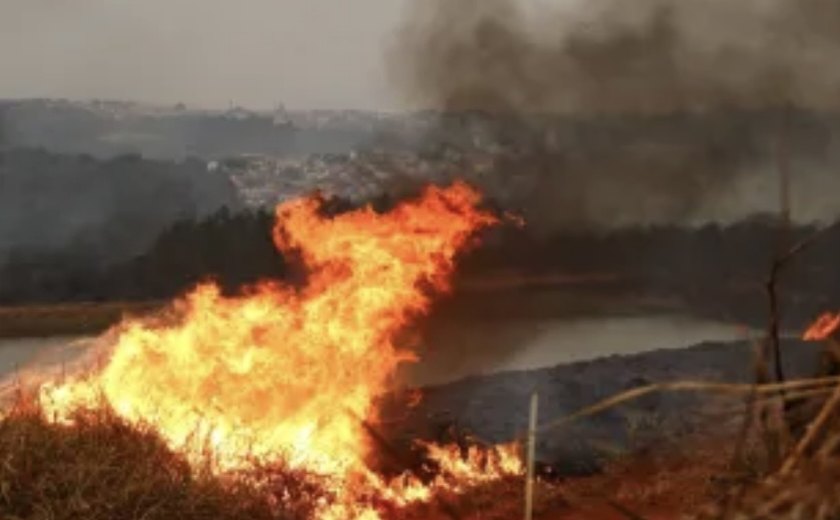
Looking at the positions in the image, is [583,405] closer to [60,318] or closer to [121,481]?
[121,481]

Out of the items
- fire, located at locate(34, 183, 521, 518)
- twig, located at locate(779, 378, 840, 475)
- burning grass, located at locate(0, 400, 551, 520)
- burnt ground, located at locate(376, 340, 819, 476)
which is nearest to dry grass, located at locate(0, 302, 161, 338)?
fire, located at locate(34, 183, 521, 518)

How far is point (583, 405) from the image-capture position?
11.4 metres

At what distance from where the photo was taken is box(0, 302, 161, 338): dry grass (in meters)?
16.4

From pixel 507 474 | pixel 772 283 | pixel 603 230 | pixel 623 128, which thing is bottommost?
pixel 507 474

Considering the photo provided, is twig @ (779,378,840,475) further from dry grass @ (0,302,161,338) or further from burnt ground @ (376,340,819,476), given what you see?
dry grass @ (0,302,161,338)

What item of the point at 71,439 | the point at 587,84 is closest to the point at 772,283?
the point at 71,439

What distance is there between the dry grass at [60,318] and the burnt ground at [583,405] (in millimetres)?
6170

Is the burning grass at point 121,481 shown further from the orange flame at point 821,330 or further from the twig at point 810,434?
the twig at point 810,434

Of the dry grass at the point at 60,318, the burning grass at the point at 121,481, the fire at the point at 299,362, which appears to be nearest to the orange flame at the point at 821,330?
the burning grass at the point at 121,481

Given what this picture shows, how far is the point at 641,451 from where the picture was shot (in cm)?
1027

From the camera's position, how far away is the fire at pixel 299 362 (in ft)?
31.7

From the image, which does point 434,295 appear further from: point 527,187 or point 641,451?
point 641,451

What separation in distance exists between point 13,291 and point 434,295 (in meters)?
6.97

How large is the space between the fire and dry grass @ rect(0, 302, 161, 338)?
5.15 m
